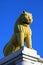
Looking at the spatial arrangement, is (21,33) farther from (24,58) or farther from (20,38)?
(24,58)

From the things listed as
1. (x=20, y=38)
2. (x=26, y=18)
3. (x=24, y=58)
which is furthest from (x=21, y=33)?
(x=24, y=58)

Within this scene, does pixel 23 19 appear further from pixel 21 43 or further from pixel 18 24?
pixel 21 43

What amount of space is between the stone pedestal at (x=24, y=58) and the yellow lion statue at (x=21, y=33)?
439 millimetres

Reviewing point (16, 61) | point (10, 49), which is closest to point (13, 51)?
point (10, 49)

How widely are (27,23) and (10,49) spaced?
90 centimetres

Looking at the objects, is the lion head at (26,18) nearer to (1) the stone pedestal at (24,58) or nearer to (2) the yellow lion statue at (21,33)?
(2) the yellow lion statue at (21,33)

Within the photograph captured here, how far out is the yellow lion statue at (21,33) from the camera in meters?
8.39

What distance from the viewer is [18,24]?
8.55m

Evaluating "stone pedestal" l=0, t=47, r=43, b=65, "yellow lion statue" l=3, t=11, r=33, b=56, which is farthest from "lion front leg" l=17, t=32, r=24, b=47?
"stone pedestal" l=0, t=47, r=43, b=65

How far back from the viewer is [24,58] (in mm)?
7809

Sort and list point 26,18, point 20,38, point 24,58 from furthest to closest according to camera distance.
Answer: point 26,18 → point 20,38 → point 24,58

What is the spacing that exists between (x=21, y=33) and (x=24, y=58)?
2.85ft

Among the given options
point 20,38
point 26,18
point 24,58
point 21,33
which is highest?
point 26,18

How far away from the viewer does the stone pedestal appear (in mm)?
7805
